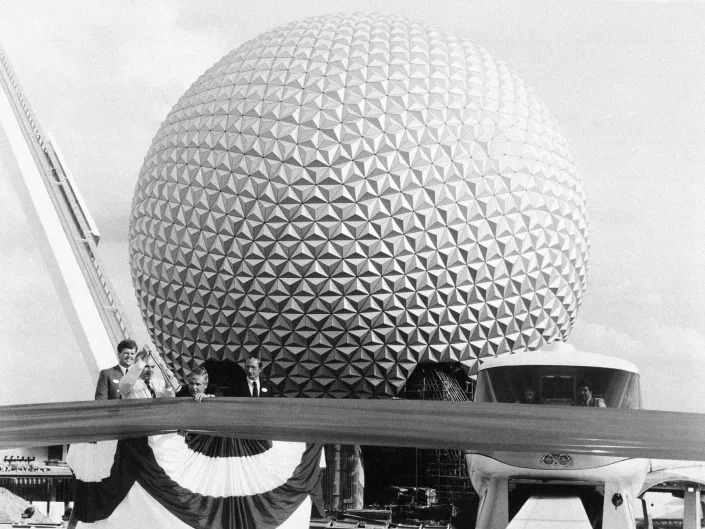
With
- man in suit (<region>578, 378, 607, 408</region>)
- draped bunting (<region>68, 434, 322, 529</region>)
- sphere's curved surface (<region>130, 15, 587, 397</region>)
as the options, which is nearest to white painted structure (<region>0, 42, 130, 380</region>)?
sphere's curved surface (<region>130, 15, 587, 397</region>)

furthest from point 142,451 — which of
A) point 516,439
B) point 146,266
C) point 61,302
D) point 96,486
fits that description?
point 146,266

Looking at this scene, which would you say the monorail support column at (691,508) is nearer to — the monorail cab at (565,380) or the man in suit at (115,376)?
the monorail cab at (565,380)

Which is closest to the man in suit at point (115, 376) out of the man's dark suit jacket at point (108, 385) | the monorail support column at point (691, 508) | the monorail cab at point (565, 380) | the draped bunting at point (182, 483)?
the man's dark suit jacket at point (108, 385)

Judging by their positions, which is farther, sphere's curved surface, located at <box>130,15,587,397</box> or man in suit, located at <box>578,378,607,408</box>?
sphere's curved surface, located at <box>130,15,587,397</box>

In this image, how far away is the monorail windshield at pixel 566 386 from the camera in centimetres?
870

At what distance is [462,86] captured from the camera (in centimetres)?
1848

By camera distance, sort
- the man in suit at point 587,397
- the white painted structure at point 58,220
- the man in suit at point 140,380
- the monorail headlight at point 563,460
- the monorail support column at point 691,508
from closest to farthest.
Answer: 1. the monorail headlight at point 563,460
2. the man in suit at point 140,380
3. the monorail support column at point 691,508
4. the man in suit at point 587,397
5. the white painted structure at point 58,220

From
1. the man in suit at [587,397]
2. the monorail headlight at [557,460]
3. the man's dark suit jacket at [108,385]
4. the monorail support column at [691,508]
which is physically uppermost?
the man in suit at [587,397]

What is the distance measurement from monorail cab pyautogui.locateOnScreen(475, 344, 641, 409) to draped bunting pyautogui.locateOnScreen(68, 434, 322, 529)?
9.66 ft

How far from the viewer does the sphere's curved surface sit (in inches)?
668

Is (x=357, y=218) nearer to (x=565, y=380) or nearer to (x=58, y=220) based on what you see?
(x=58, y=220)

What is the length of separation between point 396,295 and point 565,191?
4921mm

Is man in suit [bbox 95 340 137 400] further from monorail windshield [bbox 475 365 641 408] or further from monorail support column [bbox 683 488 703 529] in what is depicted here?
monorail support column [bbox 683 488 703 529]

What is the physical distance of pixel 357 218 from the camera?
663 inches
